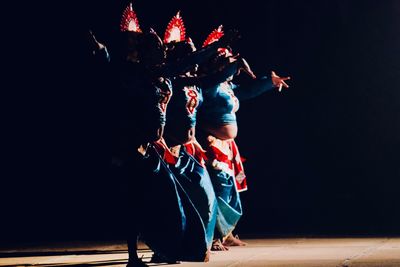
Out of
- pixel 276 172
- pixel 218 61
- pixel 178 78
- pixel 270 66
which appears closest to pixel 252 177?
pixel 276 172

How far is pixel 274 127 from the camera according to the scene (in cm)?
1284

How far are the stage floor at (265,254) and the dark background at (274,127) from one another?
3.02 ft

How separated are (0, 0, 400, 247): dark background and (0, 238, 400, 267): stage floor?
0.92 m

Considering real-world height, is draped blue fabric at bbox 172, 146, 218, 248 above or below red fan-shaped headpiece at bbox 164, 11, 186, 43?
below

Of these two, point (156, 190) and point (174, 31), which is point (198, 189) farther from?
point (174, 31)

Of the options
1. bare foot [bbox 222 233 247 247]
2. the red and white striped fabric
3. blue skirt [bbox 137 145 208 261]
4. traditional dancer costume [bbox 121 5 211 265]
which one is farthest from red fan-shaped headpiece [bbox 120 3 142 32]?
bare foot [bbox 222 233 247 247]

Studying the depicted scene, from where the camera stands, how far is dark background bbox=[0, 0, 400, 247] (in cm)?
1079

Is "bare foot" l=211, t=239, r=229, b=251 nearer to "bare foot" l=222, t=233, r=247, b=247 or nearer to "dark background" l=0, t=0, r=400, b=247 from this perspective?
"bare foot" l=222, t=233, r=247, b=247

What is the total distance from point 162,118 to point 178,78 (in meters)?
0.49

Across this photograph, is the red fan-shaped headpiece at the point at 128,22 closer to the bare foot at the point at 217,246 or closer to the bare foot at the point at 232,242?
the bare foot at the point at 217,246

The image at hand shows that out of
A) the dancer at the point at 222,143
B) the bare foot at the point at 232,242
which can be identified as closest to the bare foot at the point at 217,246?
the dancer at the point at 222,143

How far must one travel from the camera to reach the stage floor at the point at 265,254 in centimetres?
732

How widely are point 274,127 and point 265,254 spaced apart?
4.91 metres

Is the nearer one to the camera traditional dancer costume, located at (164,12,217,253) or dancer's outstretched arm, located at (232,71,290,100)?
traditional dancer costume, located at (164,12,217,253)
